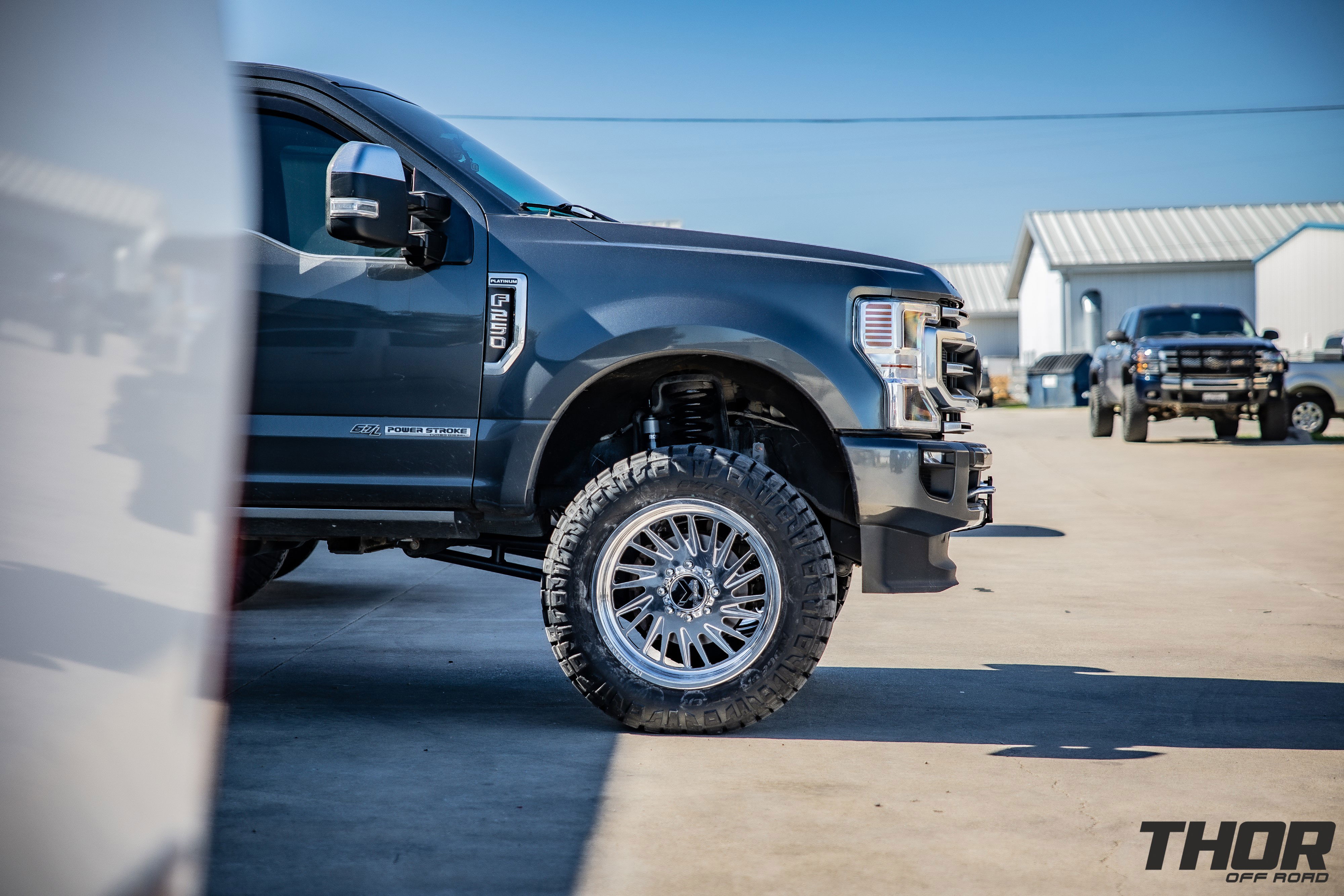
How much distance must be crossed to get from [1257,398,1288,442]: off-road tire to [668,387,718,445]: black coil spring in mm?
14839

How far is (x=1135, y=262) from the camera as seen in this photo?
38.2 m

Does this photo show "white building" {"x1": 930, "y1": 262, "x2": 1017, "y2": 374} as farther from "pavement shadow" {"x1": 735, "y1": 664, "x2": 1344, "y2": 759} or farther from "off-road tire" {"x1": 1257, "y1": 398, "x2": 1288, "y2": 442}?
"pavement shadow" {"x1": 735, "y1": 664, "x2": 1344, "y2": 759}

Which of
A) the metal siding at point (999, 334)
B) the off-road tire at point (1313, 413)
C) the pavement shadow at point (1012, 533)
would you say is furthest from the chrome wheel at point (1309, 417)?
the metal siding at point (999, 334)

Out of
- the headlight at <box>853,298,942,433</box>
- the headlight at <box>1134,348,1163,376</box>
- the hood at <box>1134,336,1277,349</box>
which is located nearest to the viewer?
the headlight at <box>853,298,942,433</box>

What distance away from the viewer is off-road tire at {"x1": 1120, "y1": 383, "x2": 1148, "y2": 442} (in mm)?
16969

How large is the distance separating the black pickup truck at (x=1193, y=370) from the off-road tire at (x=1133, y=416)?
0.01 meters

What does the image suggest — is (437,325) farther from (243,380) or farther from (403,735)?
(403,735)

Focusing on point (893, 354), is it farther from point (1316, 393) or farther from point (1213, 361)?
point (1316, 393)

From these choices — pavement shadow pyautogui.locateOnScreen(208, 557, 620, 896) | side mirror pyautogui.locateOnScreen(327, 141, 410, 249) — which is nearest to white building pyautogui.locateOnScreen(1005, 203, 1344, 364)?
pavement shadow pyautogui.locateOnScreen(208, 557, 620, 896)

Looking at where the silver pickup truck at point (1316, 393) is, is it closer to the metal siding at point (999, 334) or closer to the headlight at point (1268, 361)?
the headlight at point (1268, 361)

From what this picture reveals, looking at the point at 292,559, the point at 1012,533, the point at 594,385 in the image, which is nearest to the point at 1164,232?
the point at 1012,533

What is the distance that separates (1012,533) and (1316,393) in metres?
11.5

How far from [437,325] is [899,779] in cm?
203

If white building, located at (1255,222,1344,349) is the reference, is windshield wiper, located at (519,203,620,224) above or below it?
below
